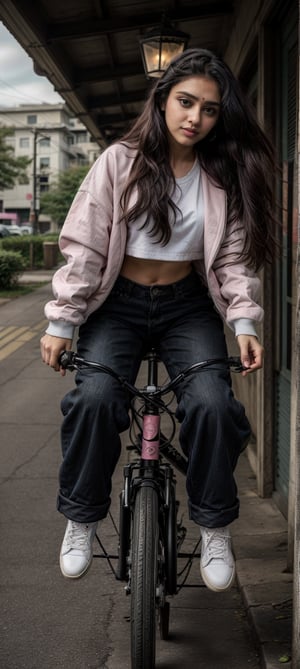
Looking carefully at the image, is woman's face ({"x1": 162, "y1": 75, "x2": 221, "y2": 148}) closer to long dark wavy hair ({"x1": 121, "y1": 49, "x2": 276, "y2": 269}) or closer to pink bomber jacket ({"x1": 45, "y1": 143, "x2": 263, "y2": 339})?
long dark wavy hair ({"x1": 121, "y1": 49, "x2": 276, "y2": 269})

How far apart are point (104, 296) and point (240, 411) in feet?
1.93

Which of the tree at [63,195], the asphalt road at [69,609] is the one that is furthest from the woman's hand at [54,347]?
the tree at [63,195]

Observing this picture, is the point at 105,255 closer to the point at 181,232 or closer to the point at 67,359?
the point at 181,232

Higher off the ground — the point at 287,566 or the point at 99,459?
the point at 99,459

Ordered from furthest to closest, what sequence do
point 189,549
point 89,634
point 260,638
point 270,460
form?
point 270,460
point 189,549
point 89,634
point 260,638

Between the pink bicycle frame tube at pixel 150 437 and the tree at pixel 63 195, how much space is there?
214 ft

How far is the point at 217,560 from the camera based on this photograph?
3211mm

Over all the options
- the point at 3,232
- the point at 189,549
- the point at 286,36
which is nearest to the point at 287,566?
the point at 189,549

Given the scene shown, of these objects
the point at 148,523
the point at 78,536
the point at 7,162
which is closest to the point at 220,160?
the point at 148,523

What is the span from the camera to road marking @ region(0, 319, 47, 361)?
485 inches

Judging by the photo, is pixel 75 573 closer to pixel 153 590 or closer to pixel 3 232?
pixel 153 590

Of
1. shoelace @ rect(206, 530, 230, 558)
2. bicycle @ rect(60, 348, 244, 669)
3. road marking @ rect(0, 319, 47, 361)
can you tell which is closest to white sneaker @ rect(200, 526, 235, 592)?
shoelace @ rect(206, 530, 230, 558)

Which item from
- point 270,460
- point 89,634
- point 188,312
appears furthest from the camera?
point 270,460

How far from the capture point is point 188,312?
338 cm
